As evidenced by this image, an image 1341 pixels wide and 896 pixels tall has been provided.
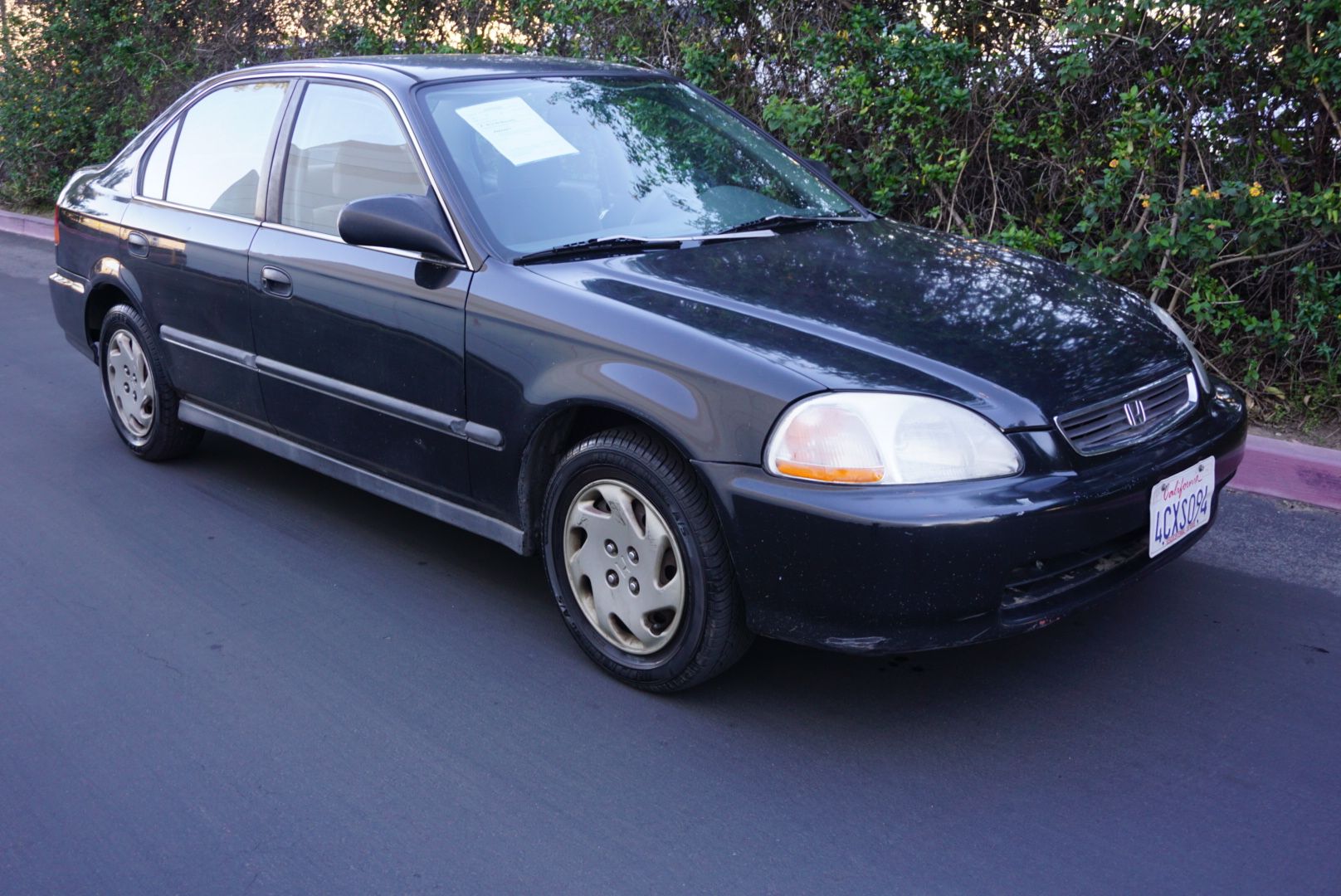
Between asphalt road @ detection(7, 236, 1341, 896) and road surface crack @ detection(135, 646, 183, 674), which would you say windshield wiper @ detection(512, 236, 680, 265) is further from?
road surface crack @ detection(135, 646, 183, 674)

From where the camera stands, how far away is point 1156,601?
158 inches

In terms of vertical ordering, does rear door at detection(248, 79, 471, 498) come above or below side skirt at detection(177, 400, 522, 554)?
above

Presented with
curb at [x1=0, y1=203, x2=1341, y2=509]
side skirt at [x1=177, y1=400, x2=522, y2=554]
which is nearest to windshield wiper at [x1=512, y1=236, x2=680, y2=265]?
side skirt at [x1=177, y1=400, x2=522, y2=554]

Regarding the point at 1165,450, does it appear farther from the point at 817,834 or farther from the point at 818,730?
the point at 817,834

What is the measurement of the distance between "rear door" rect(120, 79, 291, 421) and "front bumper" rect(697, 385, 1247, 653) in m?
2.29

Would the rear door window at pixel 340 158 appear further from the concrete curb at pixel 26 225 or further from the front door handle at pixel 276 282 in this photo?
the concrete curb at pixel 26 225

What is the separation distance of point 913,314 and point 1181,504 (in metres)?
0.85

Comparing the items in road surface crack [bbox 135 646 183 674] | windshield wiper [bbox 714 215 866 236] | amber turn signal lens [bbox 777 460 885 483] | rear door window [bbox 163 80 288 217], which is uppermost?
rear door window [bbox 163 80 288 217]

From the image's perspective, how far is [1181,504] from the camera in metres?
3.35

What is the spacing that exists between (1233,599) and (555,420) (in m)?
2.19

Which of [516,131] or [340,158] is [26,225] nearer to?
[340,158]

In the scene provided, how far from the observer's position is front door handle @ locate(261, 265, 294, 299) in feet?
14.1

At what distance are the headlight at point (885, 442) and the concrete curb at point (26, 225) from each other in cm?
1104

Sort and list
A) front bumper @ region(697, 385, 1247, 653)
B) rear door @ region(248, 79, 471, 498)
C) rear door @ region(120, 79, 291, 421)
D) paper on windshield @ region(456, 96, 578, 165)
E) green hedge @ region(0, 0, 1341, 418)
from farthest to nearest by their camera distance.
Answer: 1. green hedge @ region(0, 0, 1341, 418)
2. rear door @ region(120, 79, 291, 421)
3. paper on windshield @ region(456, 96, 578, 165)
4. rear door @ region(248, 79, 471, 498)
5. front bumper @ region(697, 385, 1247, 653)
